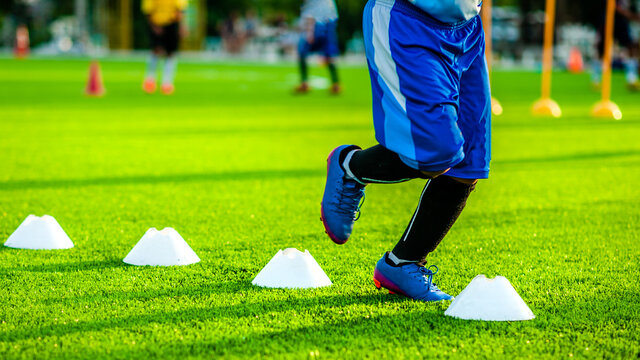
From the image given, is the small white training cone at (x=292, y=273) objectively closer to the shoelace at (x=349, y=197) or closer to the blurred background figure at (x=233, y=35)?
the shoelace at (x=349, y=197)

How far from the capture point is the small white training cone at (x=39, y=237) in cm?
406

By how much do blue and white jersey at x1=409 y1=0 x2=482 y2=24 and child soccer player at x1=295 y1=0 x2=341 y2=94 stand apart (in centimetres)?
1371

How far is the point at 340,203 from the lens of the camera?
3.27 meters

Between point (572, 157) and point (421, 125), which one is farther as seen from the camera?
point (572, 157)

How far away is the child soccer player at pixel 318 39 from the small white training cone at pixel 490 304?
1383 centimetres

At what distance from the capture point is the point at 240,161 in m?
7.63

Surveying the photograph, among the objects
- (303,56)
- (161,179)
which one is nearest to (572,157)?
(161,179)

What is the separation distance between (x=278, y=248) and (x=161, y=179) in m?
2.53

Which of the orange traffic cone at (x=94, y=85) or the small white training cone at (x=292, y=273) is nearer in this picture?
the small white training cone at (x=292, y=273)

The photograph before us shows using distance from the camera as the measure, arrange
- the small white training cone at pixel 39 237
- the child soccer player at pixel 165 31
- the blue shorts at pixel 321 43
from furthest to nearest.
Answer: the blue shorts at pixel 321 43 → the child soccer player at pixel 165 31 → the small white training cone at pixel 39 237

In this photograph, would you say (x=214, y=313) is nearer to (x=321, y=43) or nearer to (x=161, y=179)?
(x=161, y=179)

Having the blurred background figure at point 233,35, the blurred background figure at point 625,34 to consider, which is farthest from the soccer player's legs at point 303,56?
the blurred background figure at point 233,35

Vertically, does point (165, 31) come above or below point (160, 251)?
above

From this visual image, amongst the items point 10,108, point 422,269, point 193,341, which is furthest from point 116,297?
point 10,108
